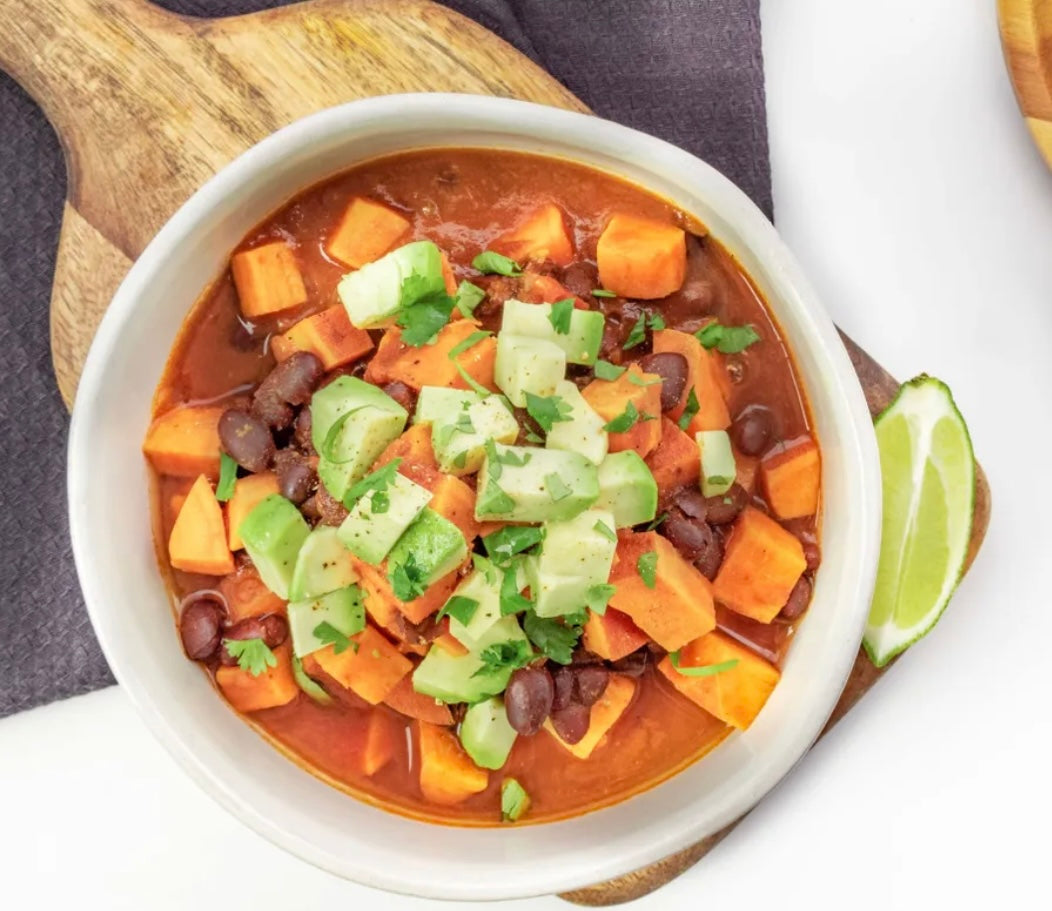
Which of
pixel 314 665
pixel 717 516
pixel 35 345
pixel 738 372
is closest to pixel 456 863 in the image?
pixel 314 665

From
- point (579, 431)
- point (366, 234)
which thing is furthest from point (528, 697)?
point (366, 234)

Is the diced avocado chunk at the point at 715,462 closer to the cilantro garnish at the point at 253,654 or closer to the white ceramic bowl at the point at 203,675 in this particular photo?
the white ceramic bowl at the point at 203,675

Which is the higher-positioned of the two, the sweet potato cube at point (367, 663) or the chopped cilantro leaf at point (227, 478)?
the chopped cilantro leaf at point (227, 478)

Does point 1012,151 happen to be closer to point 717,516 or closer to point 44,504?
point 717,516

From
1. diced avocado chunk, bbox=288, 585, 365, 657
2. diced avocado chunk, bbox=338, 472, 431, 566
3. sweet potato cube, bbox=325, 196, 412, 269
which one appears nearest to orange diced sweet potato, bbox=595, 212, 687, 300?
sweet potato cube, bbox=325, 196, 412, 269

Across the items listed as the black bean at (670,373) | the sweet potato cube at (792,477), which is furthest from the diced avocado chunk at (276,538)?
the sweet potato cube at (792,477)

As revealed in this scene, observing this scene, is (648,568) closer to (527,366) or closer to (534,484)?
(534,484)
